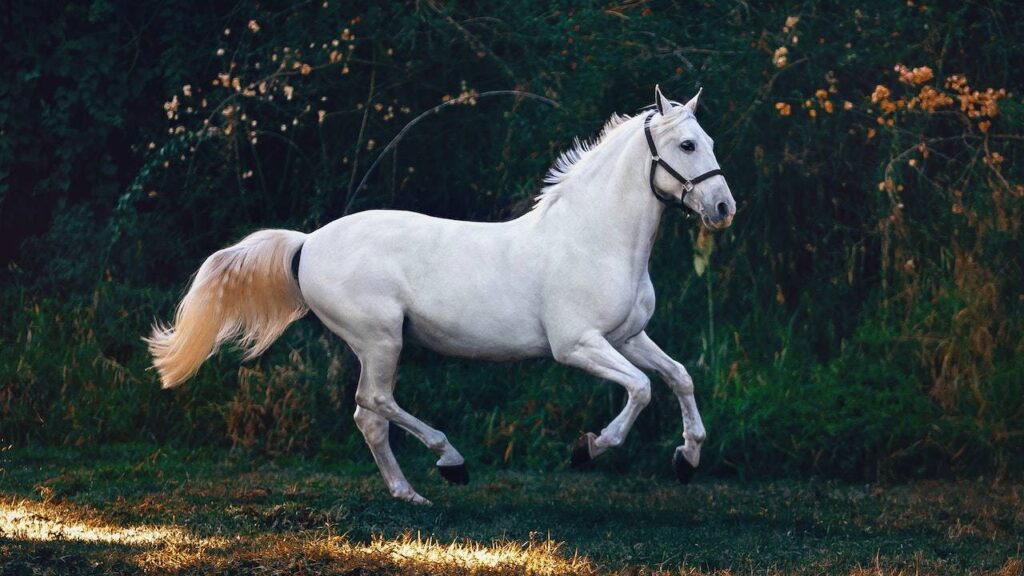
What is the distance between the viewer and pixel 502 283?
694 centimetres

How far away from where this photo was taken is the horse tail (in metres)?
7.40

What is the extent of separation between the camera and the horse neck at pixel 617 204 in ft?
22.3

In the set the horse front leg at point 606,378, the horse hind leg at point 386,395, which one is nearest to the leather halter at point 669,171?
the horse front leg at point 606,378

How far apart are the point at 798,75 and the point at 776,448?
2.83 meters

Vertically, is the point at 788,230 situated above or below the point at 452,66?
below

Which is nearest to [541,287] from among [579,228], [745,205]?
[579,228]

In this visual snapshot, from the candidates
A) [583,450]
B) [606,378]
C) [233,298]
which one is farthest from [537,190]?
[583,450]

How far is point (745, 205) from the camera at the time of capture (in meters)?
9.43

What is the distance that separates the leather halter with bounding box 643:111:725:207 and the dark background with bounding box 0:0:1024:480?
2342mm

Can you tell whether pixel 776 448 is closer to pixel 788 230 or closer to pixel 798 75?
pixel 788 230

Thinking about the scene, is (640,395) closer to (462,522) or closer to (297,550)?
(462,522)

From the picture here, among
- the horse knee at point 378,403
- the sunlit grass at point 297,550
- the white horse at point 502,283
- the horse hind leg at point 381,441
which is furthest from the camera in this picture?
the horse hind leg at point 381,441

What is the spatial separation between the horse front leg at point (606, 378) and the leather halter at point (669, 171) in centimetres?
76

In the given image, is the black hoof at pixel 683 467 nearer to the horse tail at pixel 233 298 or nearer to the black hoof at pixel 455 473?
the black hoof at pixel 455 473
